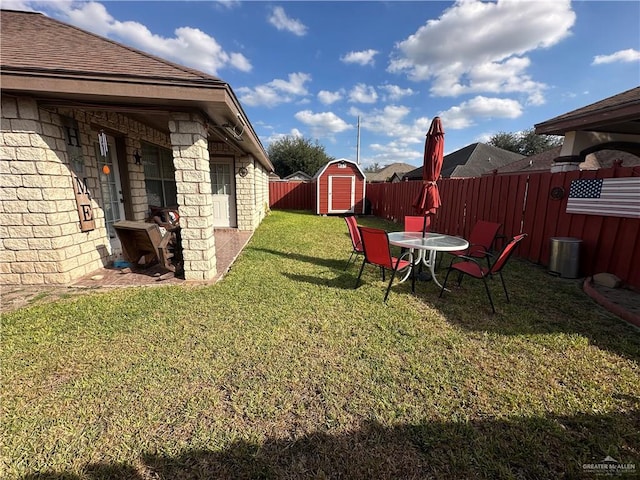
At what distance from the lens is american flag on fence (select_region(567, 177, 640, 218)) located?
12.5 feet

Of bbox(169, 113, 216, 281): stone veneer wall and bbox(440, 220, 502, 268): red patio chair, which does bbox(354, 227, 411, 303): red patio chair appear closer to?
bbox(440, 220, 502, 268): red patio chair

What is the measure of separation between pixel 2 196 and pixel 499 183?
30.2 feet

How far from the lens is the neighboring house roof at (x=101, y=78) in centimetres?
320

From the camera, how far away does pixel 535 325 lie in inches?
121

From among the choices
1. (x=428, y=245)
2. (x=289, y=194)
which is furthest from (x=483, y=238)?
(x=289, y=194)

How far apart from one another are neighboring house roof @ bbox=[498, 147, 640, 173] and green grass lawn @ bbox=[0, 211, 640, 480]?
40.8 ft

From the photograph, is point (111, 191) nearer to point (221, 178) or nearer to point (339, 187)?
point (221, 178)

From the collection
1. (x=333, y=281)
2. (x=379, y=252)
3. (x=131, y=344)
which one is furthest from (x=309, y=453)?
(x=333, y=281)

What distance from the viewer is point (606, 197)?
420 centimetres

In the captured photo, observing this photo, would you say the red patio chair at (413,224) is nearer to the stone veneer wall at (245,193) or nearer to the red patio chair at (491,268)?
the red patio chair at (491,268)

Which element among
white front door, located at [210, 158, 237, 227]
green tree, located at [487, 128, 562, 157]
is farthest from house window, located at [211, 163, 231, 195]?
green tree, located at [487, 128, 562, 157]

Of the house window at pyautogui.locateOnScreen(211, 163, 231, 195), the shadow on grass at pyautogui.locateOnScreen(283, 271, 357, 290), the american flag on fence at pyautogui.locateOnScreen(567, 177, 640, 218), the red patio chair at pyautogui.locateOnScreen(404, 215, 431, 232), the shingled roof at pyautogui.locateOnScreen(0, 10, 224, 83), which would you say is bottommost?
the shadow on grass at pyautogui.locateOnScreen(283, 271, 357, 290)

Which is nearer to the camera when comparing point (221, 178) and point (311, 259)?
point (311, 259)

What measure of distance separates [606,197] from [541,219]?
1270 millimetres
